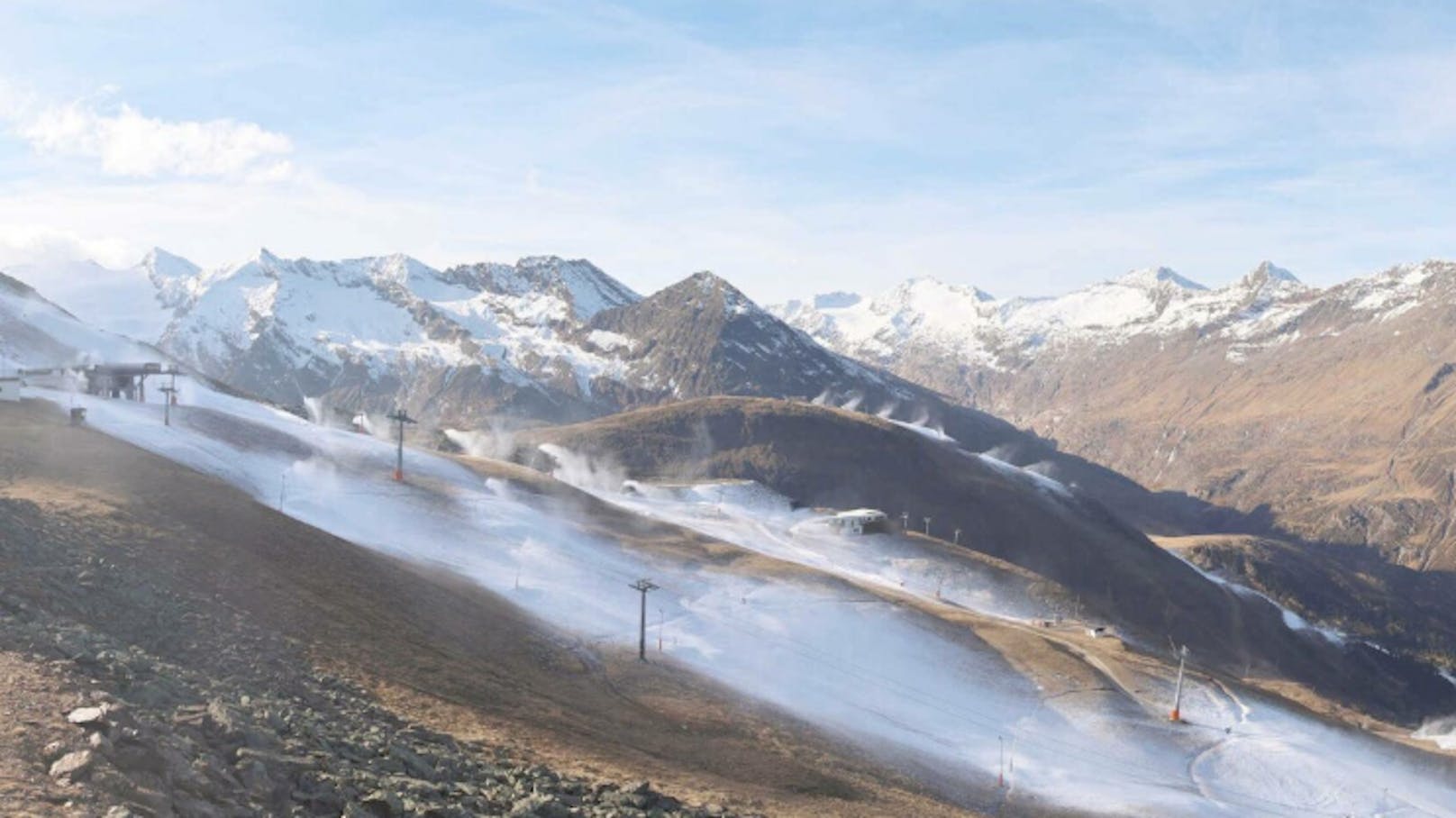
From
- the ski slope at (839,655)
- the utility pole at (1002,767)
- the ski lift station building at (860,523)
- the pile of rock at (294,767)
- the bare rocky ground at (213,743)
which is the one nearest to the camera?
the bare rocky ground at (213,743)

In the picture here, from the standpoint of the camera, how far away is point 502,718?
4078 cm

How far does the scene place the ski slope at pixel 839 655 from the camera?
69625 mm

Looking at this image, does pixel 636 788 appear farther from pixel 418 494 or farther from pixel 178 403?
pixel 178 403

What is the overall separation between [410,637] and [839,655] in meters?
41.2

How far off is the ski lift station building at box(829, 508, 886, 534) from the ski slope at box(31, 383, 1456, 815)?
2135 inches

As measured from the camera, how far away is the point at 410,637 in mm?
50750

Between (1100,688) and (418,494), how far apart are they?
59549 millimetres

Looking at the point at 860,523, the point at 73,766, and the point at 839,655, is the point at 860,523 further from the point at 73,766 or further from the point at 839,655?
the point at 73,766

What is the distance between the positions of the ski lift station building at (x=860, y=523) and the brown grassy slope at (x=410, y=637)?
311 ft

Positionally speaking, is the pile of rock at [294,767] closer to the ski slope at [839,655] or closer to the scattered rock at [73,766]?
the scattered rock at [73,766]

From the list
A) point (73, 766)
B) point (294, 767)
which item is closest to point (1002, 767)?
point (294, 767)

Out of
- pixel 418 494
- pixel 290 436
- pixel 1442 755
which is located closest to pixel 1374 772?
pixel 1442 755

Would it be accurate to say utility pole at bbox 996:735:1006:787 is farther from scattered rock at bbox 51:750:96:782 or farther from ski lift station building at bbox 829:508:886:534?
ski lift station building at bbox 829:508:886:534

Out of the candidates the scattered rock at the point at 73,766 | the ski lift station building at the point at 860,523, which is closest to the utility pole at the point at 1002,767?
the scattered rock at the point at 73,766
